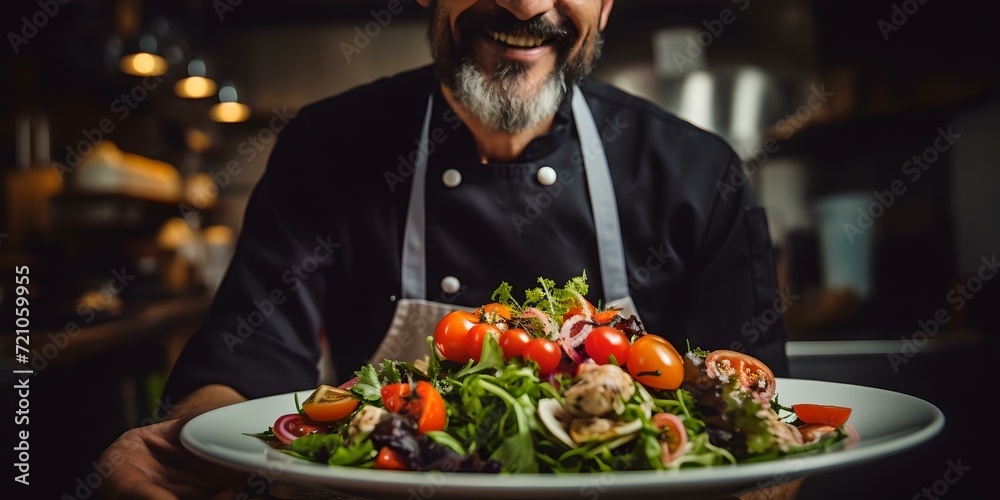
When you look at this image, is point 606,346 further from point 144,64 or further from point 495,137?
A: point 144,64

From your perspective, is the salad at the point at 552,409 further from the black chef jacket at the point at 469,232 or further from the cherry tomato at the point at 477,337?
the black chef jacket at the point at 469,232

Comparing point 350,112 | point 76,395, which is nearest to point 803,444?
point 350,112

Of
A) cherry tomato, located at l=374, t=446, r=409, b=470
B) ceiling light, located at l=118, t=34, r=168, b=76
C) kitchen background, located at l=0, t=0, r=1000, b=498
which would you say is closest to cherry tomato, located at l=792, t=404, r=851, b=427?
cherry tomato, located at l=374, t=446, r=409, b=470

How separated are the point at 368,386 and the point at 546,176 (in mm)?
813

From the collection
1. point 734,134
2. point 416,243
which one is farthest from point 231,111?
point 416,243

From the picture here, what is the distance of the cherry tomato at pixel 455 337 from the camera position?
42.2 inches

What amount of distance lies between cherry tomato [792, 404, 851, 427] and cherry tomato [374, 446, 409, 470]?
1.71 ft

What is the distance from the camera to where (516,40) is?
158 centimetres

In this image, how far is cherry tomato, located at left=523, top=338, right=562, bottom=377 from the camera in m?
0.97

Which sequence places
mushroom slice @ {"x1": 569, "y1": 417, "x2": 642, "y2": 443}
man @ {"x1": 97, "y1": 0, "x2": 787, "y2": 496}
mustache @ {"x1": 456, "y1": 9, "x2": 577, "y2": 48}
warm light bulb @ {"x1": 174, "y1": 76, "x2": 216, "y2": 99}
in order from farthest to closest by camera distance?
warm light bulb @ {"x1": 174, "y1": 76, "x2": 216, "y2": 99} < man @ {"x1": 97, "y1": 0, "x2": 787, "y2": 496} < mustache @ {"x1": 456, "y1": 9, "x2": 577, "y2": 48} < mushroom slice @ {"x1": 569, "y1": 417, "x2": 642, "y2": 443}

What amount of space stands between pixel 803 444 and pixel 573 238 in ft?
3.03

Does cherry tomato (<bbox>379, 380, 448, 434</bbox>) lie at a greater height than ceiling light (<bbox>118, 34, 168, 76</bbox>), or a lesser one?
lesser

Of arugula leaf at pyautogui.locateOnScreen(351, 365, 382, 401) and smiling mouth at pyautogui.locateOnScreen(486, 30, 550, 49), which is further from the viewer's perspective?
smiling mouth at pyautogui.locateOnScreen(486, 30, 550, 49)

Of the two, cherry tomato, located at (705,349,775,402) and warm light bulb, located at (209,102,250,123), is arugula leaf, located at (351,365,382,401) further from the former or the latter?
warm light bulb, located at (209,102,250,123)
